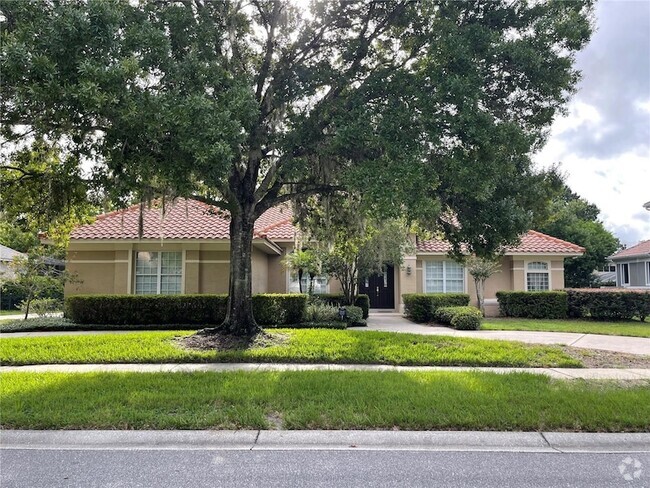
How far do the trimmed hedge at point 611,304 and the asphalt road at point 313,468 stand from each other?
17.1m

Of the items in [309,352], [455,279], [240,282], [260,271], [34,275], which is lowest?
[309,352]

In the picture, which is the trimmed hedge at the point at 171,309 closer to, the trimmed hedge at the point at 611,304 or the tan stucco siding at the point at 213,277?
the tan stucco siding at the point at 213,277

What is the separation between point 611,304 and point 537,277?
3434 millimetres

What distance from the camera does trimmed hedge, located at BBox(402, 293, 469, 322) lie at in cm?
1911

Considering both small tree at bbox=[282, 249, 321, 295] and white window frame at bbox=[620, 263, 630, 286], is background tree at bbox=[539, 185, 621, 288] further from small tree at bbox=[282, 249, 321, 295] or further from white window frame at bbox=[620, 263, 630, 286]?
small tree at bbox=[282, 249, 321, 295]

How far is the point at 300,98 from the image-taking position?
10562 mm

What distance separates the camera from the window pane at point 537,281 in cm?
2247

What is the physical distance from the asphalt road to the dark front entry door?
62.3 ft

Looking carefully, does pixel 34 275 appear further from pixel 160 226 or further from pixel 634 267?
pixel 634 267

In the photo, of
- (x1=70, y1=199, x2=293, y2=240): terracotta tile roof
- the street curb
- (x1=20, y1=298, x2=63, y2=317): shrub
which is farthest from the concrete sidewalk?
(x1=20, y1=298, x2=63, y2=317): shrub

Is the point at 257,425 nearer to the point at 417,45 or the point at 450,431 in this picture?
the point at 450,431

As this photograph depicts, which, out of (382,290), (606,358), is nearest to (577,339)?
(606,358)

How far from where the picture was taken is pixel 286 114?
Answer: 35.8 feet

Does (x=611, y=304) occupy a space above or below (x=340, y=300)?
below
